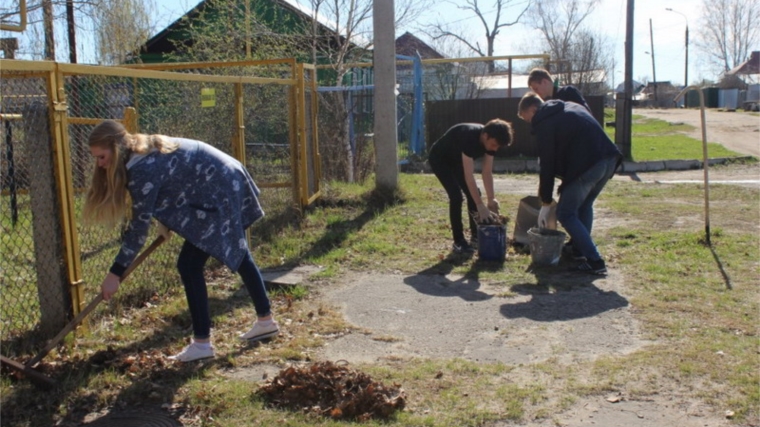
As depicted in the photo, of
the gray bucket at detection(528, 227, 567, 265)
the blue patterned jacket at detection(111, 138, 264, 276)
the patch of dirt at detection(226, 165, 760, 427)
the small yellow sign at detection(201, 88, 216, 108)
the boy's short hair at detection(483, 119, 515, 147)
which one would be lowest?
the patch of dirt at detection(226, 165, 760, 427)

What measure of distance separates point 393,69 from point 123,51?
34.5 ft

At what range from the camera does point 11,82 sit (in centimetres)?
693

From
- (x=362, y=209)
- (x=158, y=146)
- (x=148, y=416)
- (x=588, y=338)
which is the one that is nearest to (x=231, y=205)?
(x=158, y=146)

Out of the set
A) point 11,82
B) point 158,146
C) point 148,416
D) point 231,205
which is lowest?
point 148,416

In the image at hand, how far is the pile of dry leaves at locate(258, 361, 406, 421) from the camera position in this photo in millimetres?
3922

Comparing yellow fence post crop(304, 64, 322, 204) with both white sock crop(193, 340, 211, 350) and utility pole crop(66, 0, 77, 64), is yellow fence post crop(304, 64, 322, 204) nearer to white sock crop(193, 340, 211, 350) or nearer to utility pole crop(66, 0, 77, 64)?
white sock crop(193, 340, 211, 350)

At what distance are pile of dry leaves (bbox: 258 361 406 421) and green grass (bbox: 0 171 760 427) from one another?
8cm

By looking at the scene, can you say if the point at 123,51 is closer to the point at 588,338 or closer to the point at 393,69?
the point at 393,69

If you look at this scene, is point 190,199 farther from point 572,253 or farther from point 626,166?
point 626,166

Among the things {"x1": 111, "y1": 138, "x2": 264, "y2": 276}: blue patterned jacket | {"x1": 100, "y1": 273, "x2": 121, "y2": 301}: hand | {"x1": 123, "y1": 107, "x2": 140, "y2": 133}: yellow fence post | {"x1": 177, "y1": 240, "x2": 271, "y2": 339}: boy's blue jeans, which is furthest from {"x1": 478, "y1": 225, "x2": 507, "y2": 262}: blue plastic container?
{"x1": 100, "y1": 273, "x2": 121, "y2": 301}: hand

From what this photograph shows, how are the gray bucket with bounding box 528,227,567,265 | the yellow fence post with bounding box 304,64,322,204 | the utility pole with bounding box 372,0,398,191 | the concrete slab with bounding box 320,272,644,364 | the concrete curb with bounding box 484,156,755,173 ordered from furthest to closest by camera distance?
the concrete curb with bounding box 484,156,755,173 < the utility pole with bounding box 372,0,398,191 < the yellow fence post with bounding box 304,64,322,204 < the gray bucket with bounding box 528,227,567,265 < the concrete slab with bounding box 320,272,644,364

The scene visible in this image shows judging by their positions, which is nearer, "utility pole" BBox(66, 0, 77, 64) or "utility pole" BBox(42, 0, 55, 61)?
"utility pole" BBox(42, 0, 55, 61)

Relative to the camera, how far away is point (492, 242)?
721 centimetres

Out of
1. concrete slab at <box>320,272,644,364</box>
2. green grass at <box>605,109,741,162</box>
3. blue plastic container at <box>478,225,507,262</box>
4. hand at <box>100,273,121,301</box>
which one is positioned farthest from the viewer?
green grass at <box>605,109,741,162</box>
